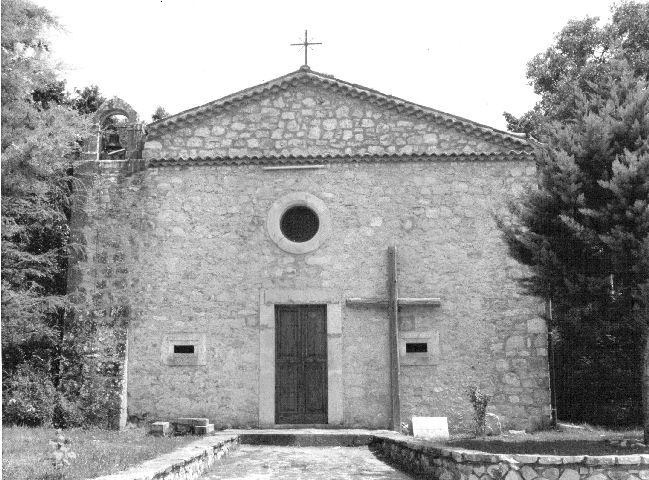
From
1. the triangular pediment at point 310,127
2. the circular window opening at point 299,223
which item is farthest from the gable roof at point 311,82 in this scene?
the circular window opening at point 299,223

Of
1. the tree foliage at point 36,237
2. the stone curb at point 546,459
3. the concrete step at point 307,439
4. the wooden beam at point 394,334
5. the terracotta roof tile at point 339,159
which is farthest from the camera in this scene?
the terracotta roof tile at point 339,159

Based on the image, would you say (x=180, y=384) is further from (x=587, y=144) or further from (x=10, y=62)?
(x=587, y=144)

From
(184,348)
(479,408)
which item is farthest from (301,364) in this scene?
(479,408)

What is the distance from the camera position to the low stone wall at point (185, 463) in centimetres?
701

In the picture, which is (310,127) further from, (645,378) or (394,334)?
(645,378)

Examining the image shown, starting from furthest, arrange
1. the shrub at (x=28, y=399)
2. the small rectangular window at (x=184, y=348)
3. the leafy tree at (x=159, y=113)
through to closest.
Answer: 1. the leafy tree at (x=159, y=113)
2. the small rectangular window at (x=184, y=348)
3. the shrub at (x=28, y=399)

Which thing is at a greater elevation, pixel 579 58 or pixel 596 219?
pixel 579 58

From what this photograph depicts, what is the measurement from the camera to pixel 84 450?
29.6 ft

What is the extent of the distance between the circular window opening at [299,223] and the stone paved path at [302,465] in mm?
3962

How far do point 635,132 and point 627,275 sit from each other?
1.89 m

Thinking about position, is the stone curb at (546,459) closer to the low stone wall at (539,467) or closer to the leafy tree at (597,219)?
the low stone wall at (539,467)

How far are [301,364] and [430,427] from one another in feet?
8.23

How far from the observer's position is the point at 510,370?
43.9ft

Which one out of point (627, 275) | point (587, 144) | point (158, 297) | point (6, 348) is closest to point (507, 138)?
point (587, 144)
